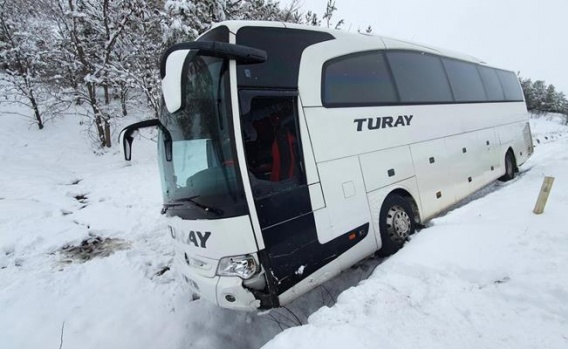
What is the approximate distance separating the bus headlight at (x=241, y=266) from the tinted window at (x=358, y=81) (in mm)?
1987

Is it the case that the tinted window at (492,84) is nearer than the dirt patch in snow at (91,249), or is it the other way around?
the dirt patch in snow at (91,249)

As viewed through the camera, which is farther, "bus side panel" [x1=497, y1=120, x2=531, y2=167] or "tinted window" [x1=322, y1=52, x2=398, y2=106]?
"bus side panel" [x1=497, y1=120, x2=531, y2=167]

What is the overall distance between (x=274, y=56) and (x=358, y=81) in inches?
54.8

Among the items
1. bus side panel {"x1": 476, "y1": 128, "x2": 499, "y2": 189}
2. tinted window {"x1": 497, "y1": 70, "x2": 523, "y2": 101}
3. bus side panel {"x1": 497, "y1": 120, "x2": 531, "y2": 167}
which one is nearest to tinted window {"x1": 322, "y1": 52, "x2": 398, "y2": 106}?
bus side panel {"x1": 476, "y1": 128, "x2": 499, "y2": 189}

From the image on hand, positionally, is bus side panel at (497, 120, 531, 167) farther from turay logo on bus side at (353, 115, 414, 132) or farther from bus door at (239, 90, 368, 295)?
bus door at (239, 90, 368, 295)

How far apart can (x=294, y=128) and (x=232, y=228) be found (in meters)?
1.25

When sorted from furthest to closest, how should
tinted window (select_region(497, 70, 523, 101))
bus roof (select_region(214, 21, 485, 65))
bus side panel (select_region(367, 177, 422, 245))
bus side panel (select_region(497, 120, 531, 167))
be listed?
tinted window (select_region(497, 70, 523, 101)), bus side panel (select_region(497, 120, 531, 167)), bus side panel (select_region(367, 177, 422, 245)), bus roof (select_region(214, 21, 485, 65))

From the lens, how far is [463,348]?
195cm

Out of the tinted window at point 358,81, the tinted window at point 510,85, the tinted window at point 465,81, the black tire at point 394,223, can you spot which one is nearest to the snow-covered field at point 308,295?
the black tire at point 394,223

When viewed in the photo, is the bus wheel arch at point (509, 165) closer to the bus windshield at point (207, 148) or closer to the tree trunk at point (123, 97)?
the bus windshield at point (207, 148)

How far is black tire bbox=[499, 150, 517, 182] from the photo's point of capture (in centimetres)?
796

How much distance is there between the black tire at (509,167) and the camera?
7959 mm

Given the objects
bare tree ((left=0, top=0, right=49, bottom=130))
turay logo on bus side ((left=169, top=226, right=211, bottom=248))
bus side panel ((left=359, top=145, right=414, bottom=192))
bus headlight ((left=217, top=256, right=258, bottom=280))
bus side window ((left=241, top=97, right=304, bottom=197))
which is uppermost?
bare tree ((left=0, top=0, right=49, bottom=130))

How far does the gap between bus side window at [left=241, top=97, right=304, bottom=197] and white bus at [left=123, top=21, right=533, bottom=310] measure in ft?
0.04
